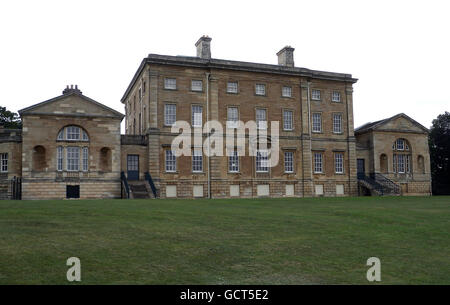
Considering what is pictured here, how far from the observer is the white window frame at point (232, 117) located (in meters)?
37.9

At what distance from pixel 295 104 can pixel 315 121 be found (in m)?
2.57

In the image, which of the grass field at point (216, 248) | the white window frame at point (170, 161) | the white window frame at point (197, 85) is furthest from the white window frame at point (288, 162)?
the grass field at point (216, 248)

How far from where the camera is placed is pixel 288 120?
132 ft

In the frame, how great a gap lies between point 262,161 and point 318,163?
5.75 m

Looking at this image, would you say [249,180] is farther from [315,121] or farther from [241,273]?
[241,273]

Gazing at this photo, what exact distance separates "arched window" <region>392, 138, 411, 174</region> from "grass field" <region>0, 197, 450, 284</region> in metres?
29.0

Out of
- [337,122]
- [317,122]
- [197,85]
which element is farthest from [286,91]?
[197,85]

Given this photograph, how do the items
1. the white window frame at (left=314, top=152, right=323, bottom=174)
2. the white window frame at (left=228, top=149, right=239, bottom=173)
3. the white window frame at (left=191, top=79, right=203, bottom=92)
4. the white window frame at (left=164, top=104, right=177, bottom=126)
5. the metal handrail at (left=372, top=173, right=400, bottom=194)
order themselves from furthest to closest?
the metal handrail at (left=372, top=173, right=400, bottom=194), the white window frame at (left=314, top=152, right=323, bottom=174), the white window frame at (left=228, top=149, right=239, bottom=173), the white window frame at (left=191, top=79, right=203, bottom=92), the white window frame at (left=164, top=104, right=177, bottom=126)

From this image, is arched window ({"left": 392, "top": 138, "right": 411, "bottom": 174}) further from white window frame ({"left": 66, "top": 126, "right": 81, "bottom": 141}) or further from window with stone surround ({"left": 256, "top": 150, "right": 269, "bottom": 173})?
white window frame ({"left": 66, "top": 126, "right": 81, "bottom": 141})

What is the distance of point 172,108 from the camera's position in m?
36.4

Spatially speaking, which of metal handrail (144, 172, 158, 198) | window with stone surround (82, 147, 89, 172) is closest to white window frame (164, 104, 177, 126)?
metal handrail (144, 172, 158, 198)

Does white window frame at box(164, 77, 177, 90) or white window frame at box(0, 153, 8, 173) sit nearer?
white window frame at box(0, 153, 8, 173)

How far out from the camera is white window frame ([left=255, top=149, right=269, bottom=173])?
38.6 m

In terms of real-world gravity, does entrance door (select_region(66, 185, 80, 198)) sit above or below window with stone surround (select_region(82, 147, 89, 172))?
below
